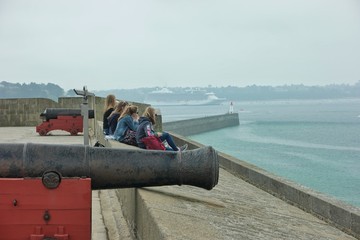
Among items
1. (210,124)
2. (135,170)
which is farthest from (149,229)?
(210,124)

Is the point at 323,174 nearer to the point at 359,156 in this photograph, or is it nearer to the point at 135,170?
the point at 359,156

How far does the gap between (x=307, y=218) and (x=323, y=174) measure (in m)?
25.3

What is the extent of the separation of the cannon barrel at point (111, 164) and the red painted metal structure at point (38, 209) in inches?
3.2

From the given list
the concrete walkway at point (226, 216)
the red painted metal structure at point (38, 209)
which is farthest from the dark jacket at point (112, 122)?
the red painted metal structure at point (38, 209)

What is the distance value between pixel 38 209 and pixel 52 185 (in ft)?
0.50

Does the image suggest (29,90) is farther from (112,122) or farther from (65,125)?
(112,122)

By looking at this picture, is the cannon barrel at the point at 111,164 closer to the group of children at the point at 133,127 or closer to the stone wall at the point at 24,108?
the group of children at the point at 133,127

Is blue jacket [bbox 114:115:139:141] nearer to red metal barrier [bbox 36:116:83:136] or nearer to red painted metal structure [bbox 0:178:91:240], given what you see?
red painted metal structure [bbox 0:178:91:240]

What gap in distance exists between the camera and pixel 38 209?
9.45ft

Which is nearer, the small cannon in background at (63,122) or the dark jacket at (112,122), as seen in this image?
the dark jacket at (112,122)

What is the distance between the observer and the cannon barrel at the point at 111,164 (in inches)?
115

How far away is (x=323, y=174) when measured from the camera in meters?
29.8

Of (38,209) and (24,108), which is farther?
(24,108)

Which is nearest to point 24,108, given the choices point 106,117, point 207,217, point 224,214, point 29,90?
→ point 106,117
